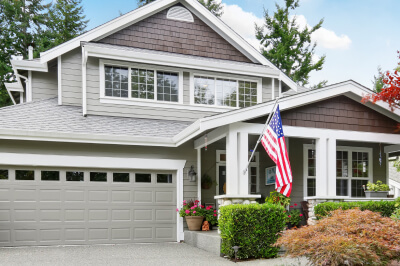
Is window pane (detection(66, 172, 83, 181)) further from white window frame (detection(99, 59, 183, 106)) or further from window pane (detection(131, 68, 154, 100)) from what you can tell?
window pane (detection(131, 68, 154, 100))

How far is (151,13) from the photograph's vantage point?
1239 cm

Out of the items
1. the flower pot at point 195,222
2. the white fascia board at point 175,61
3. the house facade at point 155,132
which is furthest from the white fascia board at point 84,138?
the white fascia board at point 175,61

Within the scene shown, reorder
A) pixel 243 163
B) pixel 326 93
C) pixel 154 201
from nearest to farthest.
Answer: pixel 243 163
pixel 326 93
pixel 154 201

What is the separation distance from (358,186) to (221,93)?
4.95 metres

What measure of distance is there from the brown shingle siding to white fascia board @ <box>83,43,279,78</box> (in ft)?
1.66

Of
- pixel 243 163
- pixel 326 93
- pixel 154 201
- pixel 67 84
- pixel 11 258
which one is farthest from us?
pixel 67 84

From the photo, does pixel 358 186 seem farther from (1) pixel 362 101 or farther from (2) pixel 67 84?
(2) pixel 67 84

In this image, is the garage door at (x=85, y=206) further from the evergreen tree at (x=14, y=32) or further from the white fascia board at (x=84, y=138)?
the evergreen tree at (x=14, y=32)

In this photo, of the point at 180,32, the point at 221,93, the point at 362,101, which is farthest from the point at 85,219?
the point at 362,101

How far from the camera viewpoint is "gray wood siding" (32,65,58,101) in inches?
487

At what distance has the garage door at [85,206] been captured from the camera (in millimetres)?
9625

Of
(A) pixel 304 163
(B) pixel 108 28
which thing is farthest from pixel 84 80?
(A) pixel 304 163

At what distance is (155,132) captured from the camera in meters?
10.8

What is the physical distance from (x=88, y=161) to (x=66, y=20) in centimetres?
1823
